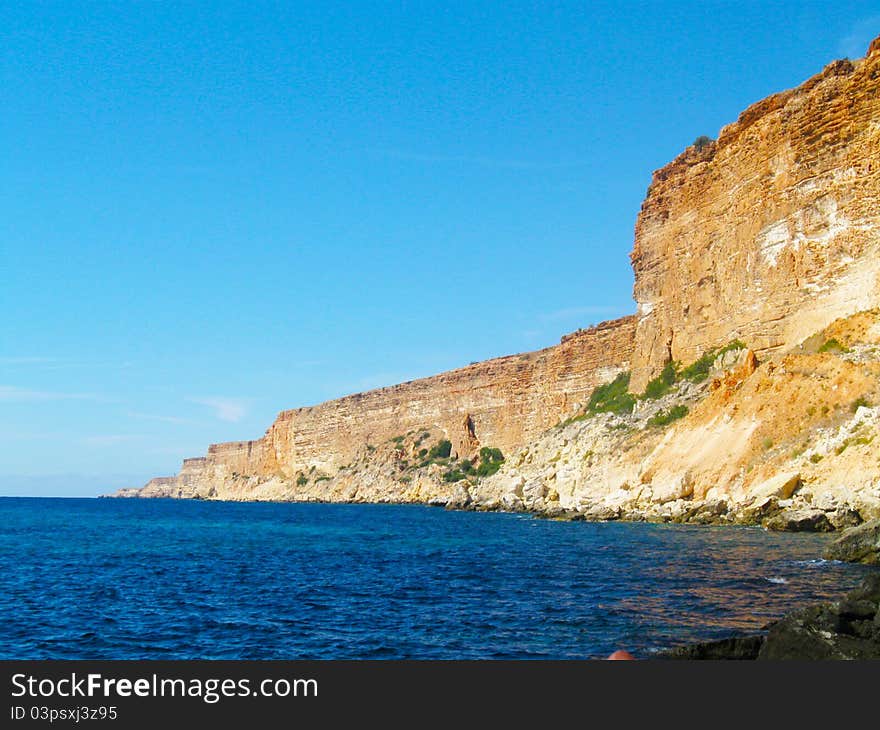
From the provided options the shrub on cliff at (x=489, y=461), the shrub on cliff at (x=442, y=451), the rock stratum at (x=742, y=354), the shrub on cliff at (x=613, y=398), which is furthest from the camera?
the shrub on cliff at (x=442, y=451)

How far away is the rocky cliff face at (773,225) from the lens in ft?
145

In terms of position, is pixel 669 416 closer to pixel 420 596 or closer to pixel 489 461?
pixel 420 596

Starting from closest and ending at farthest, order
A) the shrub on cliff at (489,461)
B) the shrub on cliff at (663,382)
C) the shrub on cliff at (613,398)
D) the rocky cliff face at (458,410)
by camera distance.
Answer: the shrub on cliff at (663,382) → the shrub on cliff at (613,398) → the rocky cliff face at (458,410) → the shrub on cliff at (489,461)

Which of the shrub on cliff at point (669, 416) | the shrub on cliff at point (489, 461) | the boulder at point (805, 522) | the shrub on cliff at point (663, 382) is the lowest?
the boulder at point (805, 522)

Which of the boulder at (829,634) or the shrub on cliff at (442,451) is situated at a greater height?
the shrub on cliff at (442,451)

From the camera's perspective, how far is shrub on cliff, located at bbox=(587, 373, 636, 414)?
63.3 metres

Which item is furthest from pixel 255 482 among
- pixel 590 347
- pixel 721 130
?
pixel 721 130

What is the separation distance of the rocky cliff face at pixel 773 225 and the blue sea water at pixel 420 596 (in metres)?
19.6

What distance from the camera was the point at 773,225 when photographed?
49.8 metres

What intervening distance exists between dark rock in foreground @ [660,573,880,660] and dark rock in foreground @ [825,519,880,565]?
9478 millimetres

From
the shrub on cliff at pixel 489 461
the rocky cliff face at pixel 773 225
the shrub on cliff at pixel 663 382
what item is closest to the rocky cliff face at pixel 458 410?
the shrub on cliff at pixel 489 461

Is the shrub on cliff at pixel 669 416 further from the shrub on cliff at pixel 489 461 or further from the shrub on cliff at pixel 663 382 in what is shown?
the shrub on cliff at pixel 489 461

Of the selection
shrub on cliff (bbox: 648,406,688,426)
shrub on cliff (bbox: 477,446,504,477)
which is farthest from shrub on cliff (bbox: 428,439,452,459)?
shrub on cliff (bbox: 648,406,688,426)

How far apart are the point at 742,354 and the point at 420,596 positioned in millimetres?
36602
